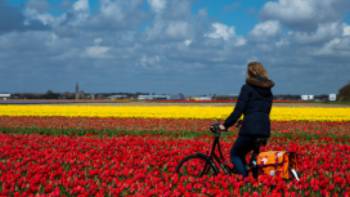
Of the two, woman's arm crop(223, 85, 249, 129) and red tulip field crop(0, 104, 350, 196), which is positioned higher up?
woman's arm crop(223, 85, 249, 129)

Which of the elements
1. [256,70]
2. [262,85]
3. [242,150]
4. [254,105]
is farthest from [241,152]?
[256,70]

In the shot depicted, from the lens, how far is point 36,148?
11.5 m

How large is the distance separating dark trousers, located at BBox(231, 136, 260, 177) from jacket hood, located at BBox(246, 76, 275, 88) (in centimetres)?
77

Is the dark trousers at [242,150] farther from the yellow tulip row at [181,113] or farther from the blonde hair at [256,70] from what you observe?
the yellow tulip row at [181,113]

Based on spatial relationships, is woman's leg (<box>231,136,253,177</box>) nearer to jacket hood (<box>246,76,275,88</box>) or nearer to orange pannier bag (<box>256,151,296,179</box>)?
orange pannier bag (<box>256,151,296,179</box>)

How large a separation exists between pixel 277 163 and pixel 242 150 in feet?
1.75

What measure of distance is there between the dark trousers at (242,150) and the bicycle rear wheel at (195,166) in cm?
48

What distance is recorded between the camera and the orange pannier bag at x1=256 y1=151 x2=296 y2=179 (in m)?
6.52

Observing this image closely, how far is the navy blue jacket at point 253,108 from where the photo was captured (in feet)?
20.5

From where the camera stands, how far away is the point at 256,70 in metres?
6.31

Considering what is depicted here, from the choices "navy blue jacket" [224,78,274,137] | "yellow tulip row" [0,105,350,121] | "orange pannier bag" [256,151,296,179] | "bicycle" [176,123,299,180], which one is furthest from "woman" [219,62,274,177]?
"yellow tulip row" [0,105,350,121]

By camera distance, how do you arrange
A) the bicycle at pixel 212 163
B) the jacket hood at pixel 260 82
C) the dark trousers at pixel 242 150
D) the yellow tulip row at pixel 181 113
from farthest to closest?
the yellow tulip row at pixel 181 113 < the bicycle at pixel 212 163 < the dark trousers at pixel 242 150 < the jacket hood at pixel 260 82

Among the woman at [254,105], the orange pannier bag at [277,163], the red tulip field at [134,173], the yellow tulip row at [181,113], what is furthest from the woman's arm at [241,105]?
the yellow tulip row at [181,113]

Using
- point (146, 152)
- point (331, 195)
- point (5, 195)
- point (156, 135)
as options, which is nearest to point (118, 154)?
point (146, 152)
